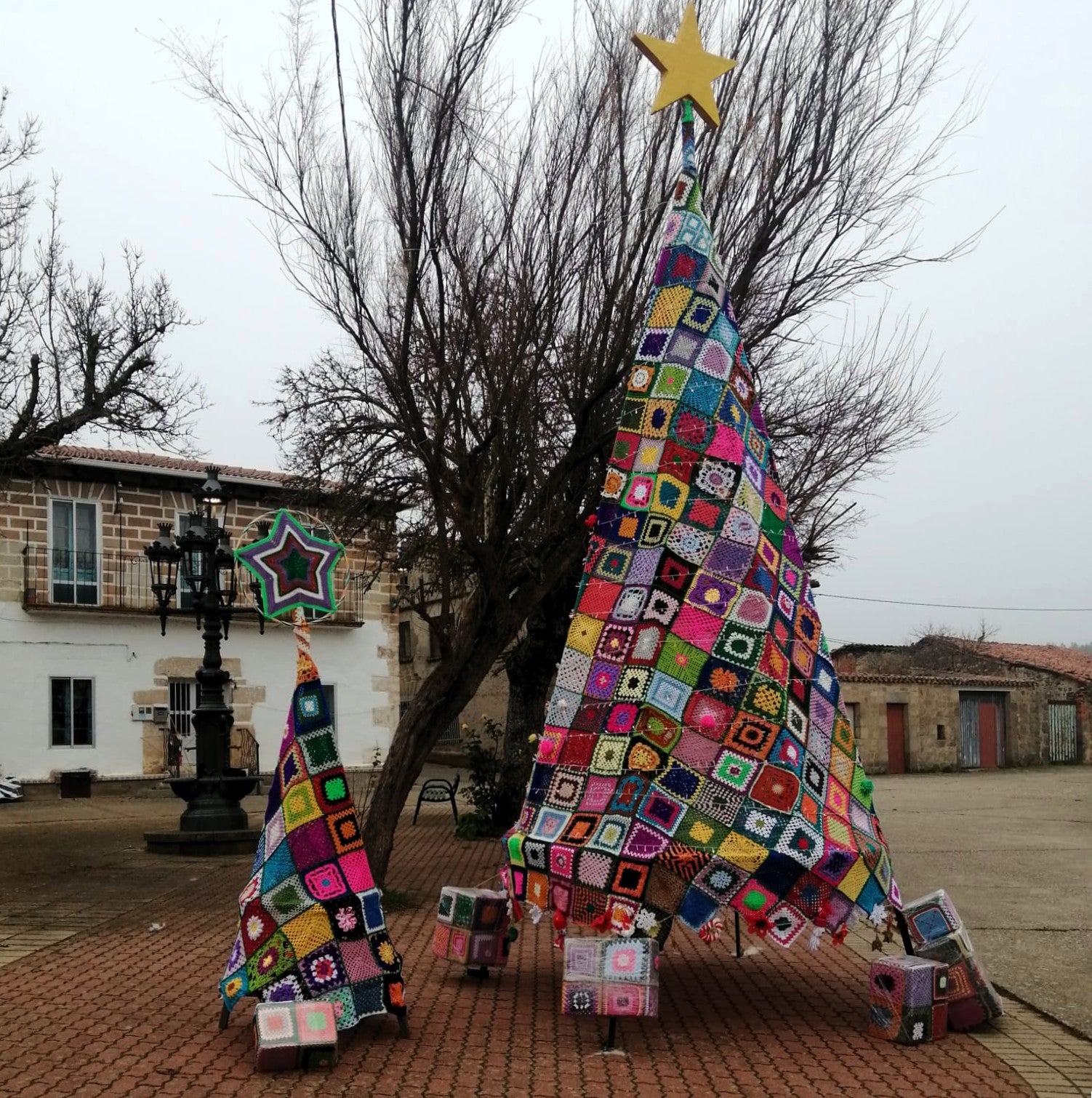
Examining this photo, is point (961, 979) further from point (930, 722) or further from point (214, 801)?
point (930, 722)

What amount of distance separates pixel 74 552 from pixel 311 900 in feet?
57.7

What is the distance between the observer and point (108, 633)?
72.7 feet

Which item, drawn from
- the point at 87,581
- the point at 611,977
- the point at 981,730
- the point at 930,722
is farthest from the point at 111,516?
the point at 981,730

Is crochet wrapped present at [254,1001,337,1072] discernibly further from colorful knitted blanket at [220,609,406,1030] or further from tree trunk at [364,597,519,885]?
tree trunk at [364,597,519,885]

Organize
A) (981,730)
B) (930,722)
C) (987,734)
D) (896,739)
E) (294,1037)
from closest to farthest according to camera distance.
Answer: (294,1037) → (896,739) → (930,722) → (981,730) → (987,734)

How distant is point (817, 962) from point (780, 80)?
6.26 m

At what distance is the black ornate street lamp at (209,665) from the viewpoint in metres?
13.5

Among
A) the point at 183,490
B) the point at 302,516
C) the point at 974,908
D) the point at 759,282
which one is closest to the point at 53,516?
the point at 183,490

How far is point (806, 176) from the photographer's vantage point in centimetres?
938

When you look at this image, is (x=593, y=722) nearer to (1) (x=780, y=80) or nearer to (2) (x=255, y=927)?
(2) (x=255, y=927)

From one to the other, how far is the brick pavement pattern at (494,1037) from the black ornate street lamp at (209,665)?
5.50 metres

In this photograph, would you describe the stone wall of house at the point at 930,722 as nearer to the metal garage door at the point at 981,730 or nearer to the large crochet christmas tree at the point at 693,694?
the metal garage door at the point at 981,730

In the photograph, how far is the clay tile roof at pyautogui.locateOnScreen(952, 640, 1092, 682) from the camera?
111ft

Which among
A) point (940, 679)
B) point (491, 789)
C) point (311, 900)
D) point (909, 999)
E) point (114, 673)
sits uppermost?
point (114, 673)
